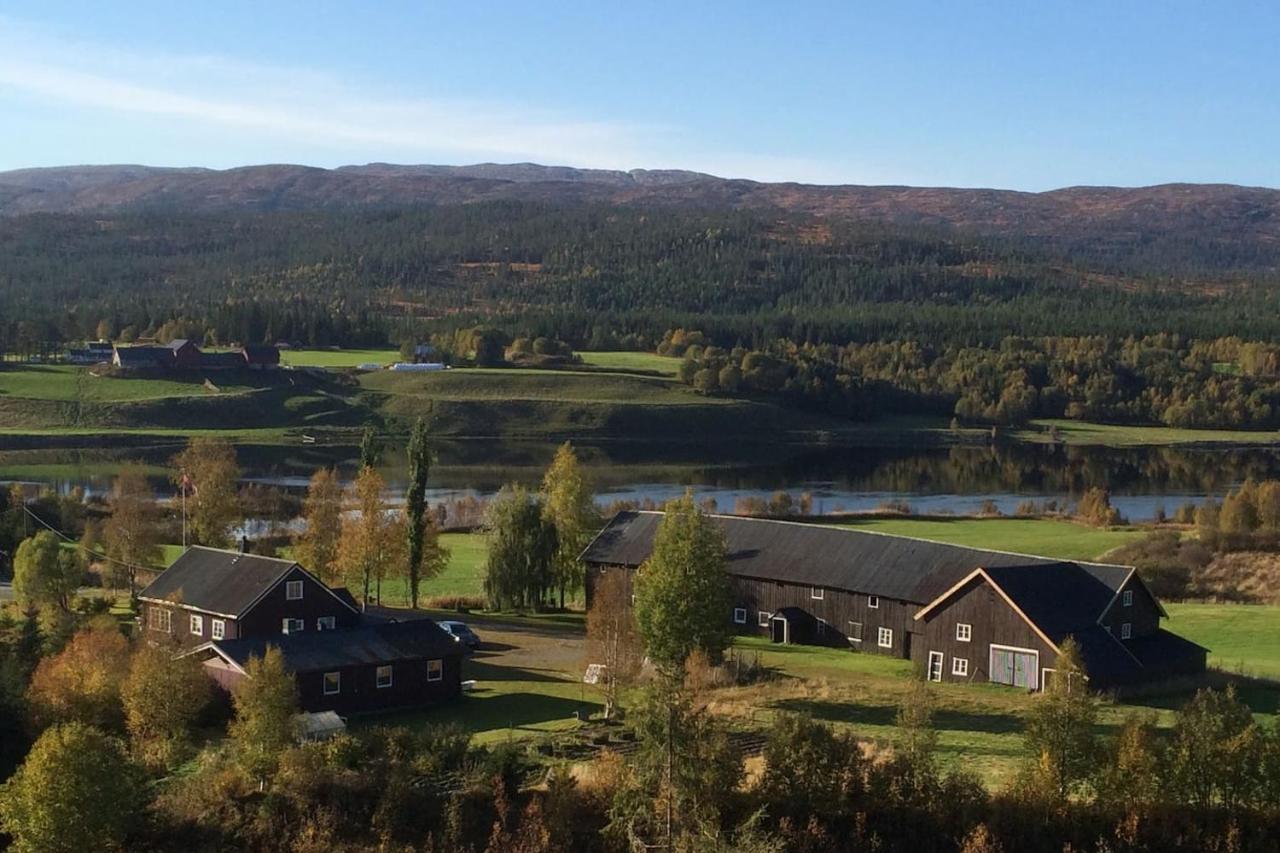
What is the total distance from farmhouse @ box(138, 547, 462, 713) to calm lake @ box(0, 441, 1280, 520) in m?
38.0

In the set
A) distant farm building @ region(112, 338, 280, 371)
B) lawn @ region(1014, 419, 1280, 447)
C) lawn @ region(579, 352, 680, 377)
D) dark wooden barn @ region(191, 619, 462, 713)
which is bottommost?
lawn @ region(1014, 419, 1280, 447)

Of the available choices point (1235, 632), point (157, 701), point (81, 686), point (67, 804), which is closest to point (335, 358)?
point (1235, 632)

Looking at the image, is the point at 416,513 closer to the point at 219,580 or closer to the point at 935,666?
the point at 219,580

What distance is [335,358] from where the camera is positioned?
13775 centimetres

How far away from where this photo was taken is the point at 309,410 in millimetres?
113125

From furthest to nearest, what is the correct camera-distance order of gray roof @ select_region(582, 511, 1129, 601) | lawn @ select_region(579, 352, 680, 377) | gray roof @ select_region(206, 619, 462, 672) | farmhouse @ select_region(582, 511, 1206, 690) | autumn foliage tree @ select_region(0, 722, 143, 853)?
lawn @ select_region(579, 352, 680, 377), gray roof @ select_region(582, 511, 1129, 601), farmhouse @ select_region(582, 511, 1206, 690), gray roof @ select_region(206, 619, 462, 672), autumn foliage tree @ select_region(0, 722, 143, 853)

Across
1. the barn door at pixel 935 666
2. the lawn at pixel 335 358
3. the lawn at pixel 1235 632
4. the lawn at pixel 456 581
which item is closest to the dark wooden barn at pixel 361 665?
the barn door at pixel 935 666

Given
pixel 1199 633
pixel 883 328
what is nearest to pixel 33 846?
pixel 1199 633

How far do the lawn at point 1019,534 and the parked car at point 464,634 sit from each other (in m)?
22.8

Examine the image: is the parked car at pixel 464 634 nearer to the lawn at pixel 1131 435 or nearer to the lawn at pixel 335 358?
the lawn at pixel 1131 435

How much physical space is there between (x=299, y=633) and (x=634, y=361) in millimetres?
109657

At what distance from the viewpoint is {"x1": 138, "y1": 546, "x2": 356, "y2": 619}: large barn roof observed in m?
36.1

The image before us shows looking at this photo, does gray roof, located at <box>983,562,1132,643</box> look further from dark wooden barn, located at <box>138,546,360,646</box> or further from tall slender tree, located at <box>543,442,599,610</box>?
dark wooden barn, located at <box>138,546,360,646</box>

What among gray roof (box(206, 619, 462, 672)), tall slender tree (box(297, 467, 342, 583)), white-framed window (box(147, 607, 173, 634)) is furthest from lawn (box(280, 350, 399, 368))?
gray roof (box(206, 619, 462, 672))
